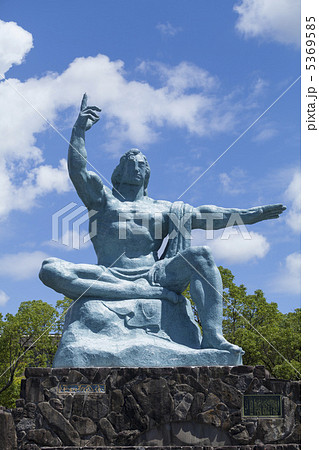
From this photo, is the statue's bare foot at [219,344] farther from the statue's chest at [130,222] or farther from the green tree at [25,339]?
the green tree at [25,339]

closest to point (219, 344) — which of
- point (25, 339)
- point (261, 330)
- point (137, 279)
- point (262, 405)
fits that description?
point (262, 405)

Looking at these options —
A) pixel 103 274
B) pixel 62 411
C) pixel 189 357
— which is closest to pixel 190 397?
pixel 189 357

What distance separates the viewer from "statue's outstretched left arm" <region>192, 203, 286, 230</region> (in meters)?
8.69

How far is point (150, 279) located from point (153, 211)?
4.07ft

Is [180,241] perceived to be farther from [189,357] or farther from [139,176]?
[189,357]

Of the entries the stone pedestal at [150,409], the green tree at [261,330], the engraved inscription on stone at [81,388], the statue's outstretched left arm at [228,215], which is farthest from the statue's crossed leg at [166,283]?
the green tree at [261,330]

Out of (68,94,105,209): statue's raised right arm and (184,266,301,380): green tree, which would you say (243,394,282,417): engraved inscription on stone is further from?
(184,266,301,380): green tree

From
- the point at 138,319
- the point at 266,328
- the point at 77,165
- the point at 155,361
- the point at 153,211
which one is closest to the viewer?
the point at 155,361

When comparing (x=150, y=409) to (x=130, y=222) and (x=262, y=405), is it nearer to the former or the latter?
(x=262, y=405)

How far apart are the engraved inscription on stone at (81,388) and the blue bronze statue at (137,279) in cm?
28

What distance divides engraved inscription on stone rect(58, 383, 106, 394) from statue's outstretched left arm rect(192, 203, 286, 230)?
3063mm

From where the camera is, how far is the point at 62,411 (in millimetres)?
6812

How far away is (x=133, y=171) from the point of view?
8.89 metres

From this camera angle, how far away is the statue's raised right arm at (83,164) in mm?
8133
